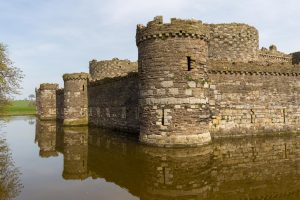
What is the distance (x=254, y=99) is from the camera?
64.0 ft

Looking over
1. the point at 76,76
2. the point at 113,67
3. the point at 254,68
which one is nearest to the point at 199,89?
the point at 254,68

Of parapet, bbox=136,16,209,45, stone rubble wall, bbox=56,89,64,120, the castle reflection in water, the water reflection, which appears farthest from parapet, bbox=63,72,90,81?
the water reflection

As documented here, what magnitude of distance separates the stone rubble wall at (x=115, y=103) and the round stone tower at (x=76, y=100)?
3.21 feet

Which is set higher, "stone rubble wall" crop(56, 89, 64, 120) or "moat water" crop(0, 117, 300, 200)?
"stone rubble wall" crop(56, 89, 64, 120)

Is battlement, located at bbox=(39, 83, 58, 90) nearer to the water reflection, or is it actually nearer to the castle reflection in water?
the castle reflection in water

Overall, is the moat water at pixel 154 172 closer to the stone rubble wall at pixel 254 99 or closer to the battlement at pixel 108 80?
the stone rubble wall at pixel 254 99

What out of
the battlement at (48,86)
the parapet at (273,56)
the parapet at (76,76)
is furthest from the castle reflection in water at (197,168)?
the battlement at (48,86)

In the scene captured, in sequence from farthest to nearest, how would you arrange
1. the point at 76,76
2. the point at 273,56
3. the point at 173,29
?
the point at 76,76
the point at 273,56
the point at 173,29

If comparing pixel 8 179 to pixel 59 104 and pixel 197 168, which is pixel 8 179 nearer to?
pixel 197 168

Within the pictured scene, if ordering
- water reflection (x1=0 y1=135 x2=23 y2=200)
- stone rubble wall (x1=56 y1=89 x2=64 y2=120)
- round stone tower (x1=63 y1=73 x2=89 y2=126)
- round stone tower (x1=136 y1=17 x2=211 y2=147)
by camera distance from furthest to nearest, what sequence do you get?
stone rubble wall (x1=56 y1=89 x2=64 y2=120), round stone tower (x1=63 y1=73 x2=89 y2=126), round stone tower (x1=136 y1=17 x2=211 y2=147), water reflection (x1=0 y1=135 x2=23 y2=200)

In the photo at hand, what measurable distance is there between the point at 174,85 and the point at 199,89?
1397 mm

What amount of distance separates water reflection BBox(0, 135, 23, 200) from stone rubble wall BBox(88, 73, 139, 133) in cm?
987

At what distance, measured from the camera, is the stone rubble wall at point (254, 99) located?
18.8 m

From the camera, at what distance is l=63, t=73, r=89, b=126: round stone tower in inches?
1284
